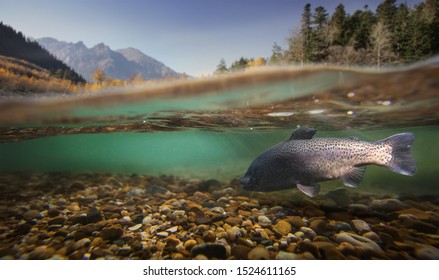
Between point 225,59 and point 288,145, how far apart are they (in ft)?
7.50

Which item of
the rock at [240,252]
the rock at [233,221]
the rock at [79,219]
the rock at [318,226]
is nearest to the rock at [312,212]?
the rock at [318,226]

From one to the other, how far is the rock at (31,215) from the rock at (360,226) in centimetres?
676

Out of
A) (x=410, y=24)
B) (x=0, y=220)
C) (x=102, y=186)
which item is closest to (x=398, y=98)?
(x=410, y=24)

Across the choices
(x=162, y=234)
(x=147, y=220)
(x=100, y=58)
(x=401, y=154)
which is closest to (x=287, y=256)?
(x=162, y=234)

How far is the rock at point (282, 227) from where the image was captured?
12.4 feet

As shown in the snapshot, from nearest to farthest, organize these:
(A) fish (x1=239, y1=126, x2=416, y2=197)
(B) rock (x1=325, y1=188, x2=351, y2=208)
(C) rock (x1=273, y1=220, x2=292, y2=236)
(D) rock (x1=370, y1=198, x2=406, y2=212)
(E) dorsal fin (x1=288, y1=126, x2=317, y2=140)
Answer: (A) fish (x1=239, y1=126, x2=416, y2=197)
(C) rock (x1=273, y1=220, x2=292, y2=236)
(E) dorsal fin (x1=288, y1=126, x2=317, y2=140)
(D) rock (x1=370, y1=198, x2=406, y2=212)
(B) rock (x1=325, y1=188, x2=351, y2=208)

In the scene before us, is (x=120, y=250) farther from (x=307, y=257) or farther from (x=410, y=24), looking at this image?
(x=410, y=24)

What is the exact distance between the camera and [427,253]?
10.8 ft

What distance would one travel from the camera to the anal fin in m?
3.56

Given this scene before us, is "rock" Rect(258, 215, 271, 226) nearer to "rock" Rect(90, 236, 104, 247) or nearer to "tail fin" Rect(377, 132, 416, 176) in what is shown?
"tail fin" Rect(377, 132, 416, 176)

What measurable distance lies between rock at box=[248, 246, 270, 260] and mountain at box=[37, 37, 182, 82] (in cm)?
394

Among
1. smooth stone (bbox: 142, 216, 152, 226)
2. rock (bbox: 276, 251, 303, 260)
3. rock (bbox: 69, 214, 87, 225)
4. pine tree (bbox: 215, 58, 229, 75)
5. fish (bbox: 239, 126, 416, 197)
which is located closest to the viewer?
rock (bbox: 276, 251, 303, 260)

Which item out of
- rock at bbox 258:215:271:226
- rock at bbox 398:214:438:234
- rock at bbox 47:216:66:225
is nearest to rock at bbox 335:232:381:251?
rock at bbox 258:215:271:226

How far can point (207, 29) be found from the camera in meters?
3.99
